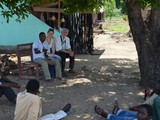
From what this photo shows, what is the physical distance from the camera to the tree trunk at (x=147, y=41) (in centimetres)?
783

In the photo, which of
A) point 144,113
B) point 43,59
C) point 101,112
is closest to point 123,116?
point 101,112

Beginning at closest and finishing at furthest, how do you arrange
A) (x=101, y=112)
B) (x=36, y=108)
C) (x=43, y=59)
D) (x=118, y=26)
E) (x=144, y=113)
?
(x=144, y=113)
(x=36, y=108)
(x=101, y=112)
(x=43, y=59)
(x=118, y=26)

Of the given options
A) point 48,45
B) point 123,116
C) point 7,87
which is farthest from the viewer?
point 48,45

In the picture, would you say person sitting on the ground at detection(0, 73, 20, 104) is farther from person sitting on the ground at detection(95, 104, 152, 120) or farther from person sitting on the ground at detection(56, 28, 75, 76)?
person sitting on the ground at detection(56, 28, 75, 76)

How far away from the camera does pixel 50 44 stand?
29.7ft

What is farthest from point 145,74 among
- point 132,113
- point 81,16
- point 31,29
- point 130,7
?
point 81,16

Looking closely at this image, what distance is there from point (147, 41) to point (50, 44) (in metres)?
2.50

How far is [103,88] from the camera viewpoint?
26.5 ft

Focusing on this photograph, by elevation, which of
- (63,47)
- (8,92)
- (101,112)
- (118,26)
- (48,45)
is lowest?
(118,26)

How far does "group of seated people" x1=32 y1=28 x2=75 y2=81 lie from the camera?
861 cm

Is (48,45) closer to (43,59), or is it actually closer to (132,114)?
(43,59)

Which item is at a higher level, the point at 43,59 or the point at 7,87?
the point at 43,59

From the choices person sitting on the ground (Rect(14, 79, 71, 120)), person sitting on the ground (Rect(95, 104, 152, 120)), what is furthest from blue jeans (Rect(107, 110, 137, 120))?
person sitting on the ground (Rect(14, 79, 71, 120))

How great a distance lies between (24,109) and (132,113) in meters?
1.82
